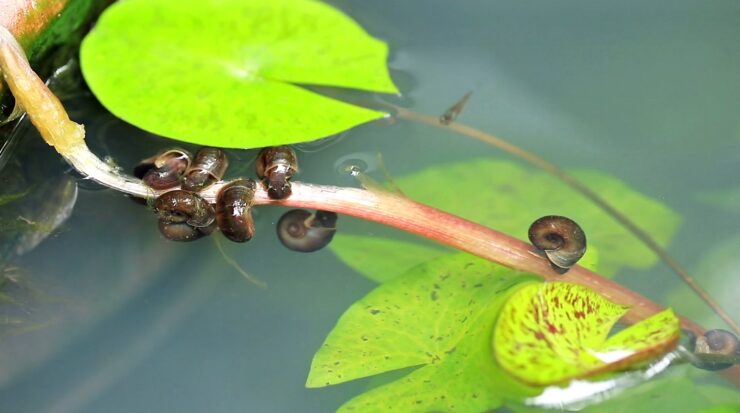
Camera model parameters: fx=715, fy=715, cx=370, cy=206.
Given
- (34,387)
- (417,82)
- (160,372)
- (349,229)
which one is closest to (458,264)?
(349,229)

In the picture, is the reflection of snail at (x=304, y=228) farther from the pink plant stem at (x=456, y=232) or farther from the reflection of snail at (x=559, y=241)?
the reflection of snail at (x=559, y=241)

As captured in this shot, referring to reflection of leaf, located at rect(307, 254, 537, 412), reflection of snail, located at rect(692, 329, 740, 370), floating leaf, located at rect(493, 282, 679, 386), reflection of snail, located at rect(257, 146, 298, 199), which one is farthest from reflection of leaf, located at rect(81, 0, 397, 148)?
reflection of snail, located at rect(692, 329, 740, 370)

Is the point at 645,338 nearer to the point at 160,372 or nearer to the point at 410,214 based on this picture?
the point at 410,214

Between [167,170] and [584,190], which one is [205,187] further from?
[584,190]

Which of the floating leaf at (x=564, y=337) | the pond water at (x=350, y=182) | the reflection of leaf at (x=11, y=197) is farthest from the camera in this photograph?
the reflection of leaf at (x=11, y=197)

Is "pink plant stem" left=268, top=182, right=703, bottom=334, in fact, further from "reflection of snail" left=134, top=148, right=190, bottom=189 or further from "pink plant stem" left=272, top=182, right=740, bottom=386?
"reflection of snail" left=134, top=148, right=190, bottom=189

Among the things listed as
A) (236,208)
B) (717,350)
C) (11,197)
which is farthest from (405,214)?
(11,197)

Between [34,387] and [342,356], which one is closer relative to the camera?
[342,356]

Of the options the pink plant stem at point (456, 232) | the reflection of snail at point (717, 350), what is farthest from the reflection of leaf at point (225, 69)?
the reflection of snail at point (717, 350)
